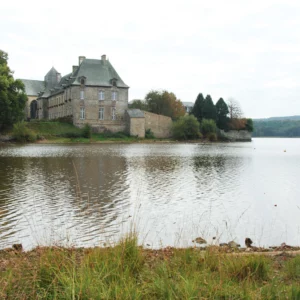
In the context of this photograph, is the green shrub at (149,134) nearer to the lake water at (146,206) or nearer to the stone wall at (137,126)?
the stone wall at (137,126)

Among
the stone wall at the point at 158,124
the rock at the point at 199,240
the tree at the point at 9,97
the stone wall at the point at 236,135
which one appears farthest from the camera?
the stone wall at the point at 236,135

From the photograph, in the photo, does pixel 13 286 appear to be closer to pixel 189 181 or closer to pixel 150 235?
pixel 150 235

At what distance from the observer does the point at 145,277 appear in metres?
4.59

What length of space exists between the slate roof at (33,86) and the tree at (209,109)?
114ft

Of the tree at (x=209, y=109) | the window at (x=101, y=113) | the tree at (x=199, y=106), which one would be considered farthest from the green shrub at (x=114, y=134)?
the tree at (x=209, y=109)

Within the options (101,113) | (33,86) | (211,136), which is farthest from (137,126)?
(33,86)

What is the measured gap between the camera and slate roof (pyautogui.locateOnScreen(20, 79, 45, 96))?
77.2 meters

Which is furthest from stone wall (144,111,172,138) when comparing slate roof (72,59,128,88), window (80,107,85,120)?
window (80,107,85,120)

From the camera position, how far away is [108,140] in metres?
57.4

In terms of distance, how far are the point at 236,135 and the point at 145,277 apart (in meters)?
82.6

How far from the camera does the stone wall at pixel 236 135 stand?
80387 millimetres

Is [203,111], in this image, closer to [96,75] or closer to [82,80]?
[96,75]

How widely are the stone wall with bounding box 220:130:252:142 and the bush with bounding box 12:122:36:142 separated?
43264 millimetres

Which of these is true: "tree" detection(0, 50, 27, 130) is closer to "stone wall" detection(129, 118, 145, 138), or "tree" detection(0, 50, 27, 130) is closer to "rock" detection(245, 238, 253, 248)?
"stone wall" detection(129, 118, 145, 138)
